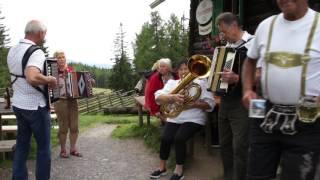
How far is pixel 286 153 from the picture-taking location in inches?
122

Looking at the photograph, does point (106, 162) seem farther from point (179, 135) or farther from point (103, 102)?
point (103, 102)

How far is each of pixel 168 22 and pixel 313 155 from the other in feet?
187

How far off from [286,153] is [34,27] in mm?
3086

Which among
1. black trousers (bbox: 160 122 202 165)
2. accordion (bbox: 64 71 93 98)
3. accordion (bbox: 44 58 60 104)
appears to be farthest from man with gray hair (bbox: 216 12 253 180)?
accordion (bbox: 64 71 93 98)

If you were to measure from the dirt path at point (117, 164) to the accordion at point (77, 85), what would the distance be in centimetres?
102

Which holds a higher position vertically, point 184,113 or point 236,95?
point 236,95

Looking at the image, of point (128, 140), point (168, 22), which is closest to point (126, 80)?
point (168, 22)

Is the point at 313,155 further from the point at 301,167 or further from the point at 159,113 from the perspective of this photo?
the point at 159,113

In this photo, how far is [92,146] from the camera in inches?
350

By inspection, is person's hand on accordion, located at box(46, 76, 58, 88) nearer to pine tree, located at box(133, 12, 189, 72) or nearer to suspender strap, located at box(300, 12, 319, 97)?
suspender strap, located at box(300, 12, 319, 97)

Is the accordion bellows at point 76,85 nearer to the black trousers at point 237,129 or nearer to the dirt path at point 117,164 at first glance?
the dirt path at point 117,164

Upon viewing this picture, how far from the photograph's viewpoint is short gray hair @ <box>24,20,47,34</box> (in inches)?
202

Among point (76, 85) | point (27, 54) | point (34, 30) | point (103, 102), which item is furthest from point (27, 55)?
point (103, 102)

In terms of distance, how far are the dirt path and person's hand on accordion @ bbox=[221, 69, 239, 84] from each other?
180cm
